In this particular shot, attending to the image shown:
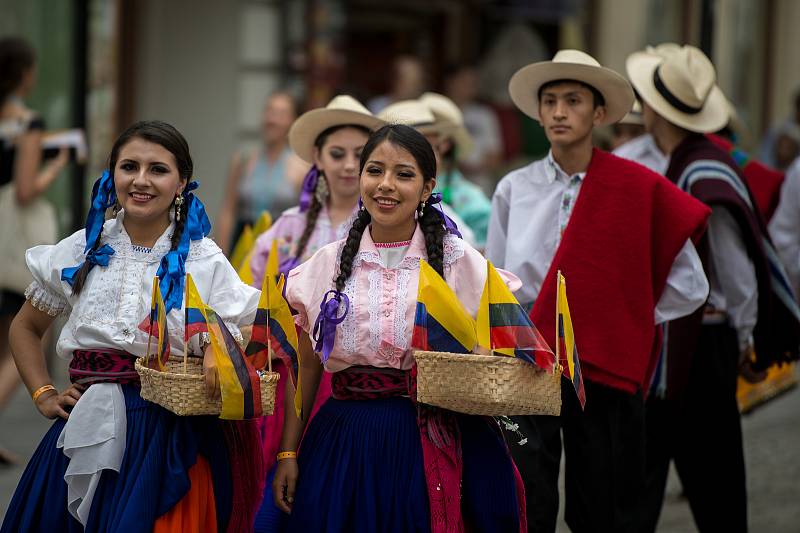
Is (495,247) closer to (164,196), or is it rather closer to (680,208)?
(680,208)

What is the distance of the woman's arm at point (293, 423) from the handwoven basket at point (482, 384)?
577 mm

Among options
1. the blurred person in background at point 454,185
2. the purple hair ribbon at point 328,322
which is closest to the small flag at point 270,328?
the purple hair ribbon at point 328,322

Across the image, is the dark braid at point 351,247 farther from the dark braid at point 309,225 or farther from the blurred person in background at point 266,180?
the blurred person in background at point 266,180

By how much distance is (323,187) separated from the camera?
635cm

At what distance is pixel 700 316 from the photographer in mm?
5934

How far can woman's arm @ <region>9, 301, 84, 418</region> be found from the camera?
176 inches

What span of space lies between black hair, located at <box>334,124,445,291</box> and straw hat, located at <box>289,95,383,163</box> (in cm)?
185

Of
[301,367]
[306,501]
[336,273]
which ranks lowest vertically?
[306,501]

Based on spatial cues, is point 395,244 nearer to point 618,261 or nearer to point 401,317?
point 401,317

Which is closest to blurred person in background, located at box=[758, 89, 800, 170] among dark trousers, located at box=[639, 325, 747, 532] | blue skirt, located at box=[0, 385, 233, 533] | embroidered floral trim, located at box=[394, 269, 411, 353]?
dark trousers, located at box=[639, 325, 747, 532]

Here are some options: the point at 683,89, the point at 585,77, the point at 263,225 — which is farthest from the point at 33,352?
the point at 683,89

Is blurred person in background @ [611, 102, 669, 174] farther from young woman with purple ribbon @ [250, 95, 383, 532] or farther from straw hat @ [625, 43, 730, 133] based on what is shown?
young woman with purple ribbon @ [250, 95, 383, 532]

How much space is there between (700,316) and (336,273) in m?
2.12

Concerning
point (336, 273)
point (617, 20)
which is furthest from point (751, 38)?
point (336, 273)
